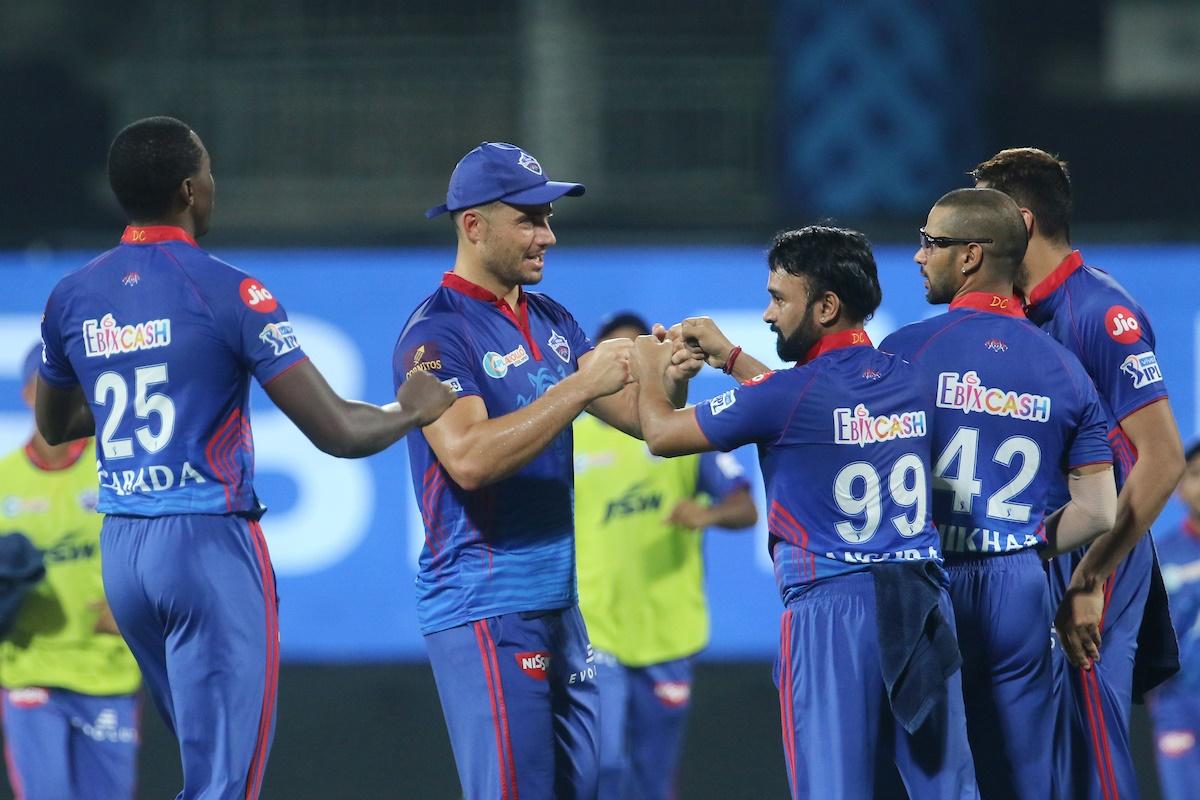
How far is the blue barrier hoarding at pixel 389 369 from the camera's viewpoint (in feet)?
27.5

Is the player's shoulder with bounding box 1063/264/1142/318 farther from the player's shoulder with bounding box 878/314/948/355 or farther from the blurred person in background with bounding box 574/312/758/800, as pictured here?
the blurred person in background with bounding box 574/312/758/800

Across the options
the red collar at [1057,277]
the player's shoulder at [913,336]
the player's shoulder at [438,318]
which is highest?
the red collar at [1057,277]

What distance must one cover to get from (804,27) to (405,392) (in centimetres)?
724

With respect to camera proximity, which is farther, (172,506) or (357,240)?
(357,240)

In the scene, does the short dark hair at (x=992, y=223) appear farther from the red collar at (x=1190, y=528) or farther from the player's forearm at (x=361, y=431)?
the red collar at (x=1190, y=528)

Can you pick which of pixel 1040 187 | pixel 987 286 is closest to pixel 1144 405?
pixel 987 286

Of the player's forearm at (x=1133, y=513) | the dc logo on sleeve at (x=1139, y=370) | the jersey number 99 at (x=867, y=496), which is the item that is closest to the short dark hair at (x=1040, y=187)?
the dc logo on sleeve at (x=1139, y=370)

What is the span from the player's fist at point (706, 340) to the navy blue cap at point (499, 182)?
514 mm

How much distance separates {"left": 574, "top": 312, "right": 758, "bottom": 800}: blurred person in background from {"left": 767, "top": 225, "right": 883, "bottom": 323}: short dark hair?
277 centimetres

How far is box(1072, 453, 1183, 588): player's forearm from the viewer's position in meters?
5.01

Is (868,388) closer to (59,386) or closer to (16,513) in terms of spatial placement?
(59,386)

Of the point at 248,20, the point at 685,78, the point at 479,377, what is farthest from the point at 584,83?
the point at 479,377

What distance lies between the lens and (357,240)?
28.2 ft

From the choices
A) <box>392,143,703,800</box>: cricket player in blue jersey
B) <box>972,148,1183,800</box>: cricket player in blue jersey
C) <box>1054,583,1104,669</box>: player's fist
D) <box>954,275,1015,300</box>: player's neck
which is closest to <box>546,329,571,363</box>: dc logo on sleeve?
<box>392,143,703,800</box>: cricket player in blue jersey
